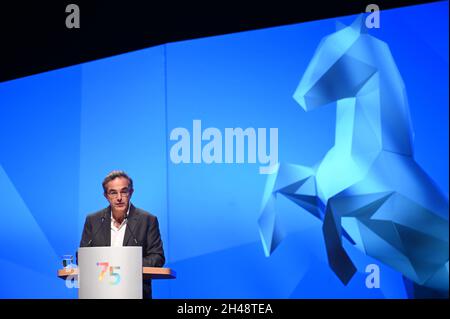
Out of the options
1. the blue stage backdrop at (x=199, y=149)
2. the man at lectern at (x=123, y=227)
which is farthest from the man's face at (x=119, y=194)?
the blue stage backdrop at (x=199, y=149)

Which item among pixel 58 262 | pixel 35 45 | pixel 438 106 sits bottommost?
pixel 58 262

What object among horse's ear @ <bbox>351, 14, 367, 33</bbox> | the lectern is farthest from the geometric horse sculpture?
the lectern

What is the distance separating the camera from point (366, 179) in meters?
6.22

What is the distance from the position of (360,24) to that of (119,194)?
241cm

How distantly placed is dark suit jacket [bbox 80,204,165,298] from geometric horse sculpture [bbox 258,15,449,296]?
1.20m

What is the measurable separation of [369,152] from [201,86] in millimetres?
1422

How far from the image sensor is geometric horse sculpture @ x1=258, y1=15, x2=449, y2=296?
6137mm

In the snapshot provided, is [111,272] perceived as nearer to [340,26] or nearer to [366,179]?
[366,179]

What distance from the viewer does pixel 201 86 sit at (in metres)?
6.29
